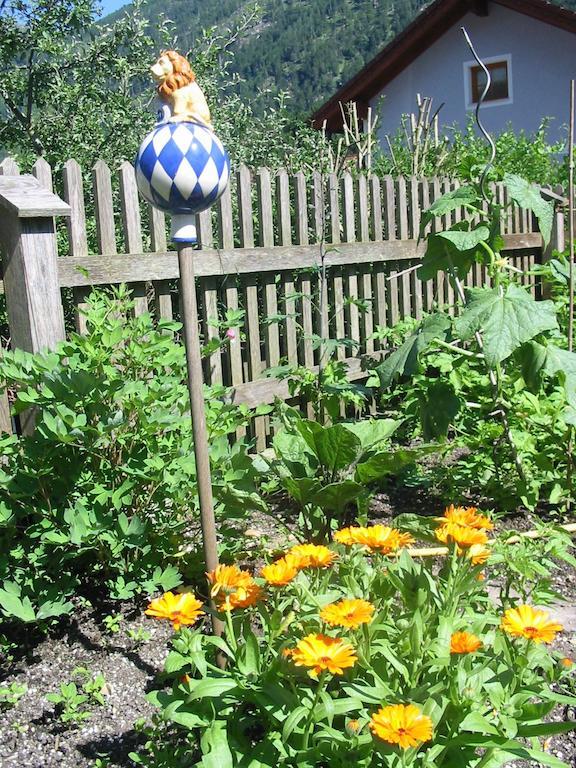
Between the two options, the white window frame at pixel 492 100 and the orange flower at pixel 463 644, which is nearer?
the orange flower at pixel 463 644

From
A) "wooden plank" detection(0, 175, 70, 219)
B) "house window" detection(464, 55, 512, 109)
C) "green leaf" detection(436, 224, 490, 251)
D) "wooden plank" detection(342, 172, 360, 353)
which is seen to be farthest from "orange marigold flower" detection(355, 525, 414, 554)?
"house window" detection(464, 55, 512, 109)

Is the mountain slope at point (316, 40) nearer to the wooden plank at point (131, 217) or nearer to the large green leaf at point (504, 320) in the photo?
the wooden plank at point (131, 217)

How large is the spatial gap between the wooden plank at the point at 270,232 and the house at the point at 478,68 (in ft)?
45.9

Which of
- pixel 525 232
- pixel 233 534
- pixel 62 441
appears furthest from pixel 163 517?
pixel 525 232

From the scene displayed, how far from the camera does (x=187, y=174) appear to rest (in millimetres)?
1880

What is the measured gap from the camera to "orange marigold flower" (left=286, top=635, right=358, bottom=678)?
1426mm

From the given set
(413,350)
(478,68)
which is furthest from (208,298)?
(478,68)

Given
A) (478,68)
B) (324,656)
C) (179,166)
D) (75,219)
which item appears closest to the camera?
(324,656)

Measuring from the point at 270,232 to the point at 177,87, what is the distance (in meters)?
2.57

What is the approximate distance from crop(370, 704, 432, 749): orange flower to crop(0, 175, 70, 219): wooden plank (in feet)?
7.80

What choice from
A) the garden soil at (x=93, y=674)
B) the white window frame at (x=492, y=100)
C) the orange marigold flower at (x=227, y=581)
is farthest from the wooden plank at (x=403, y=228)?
the white window frame at (x=492, y=100)

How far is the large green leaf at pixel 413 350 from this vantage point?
3215mm

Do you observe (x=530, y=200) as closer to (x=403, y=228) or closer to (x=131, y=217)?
(x=131, y=217)

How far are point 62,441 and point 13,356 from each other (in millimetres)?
338
